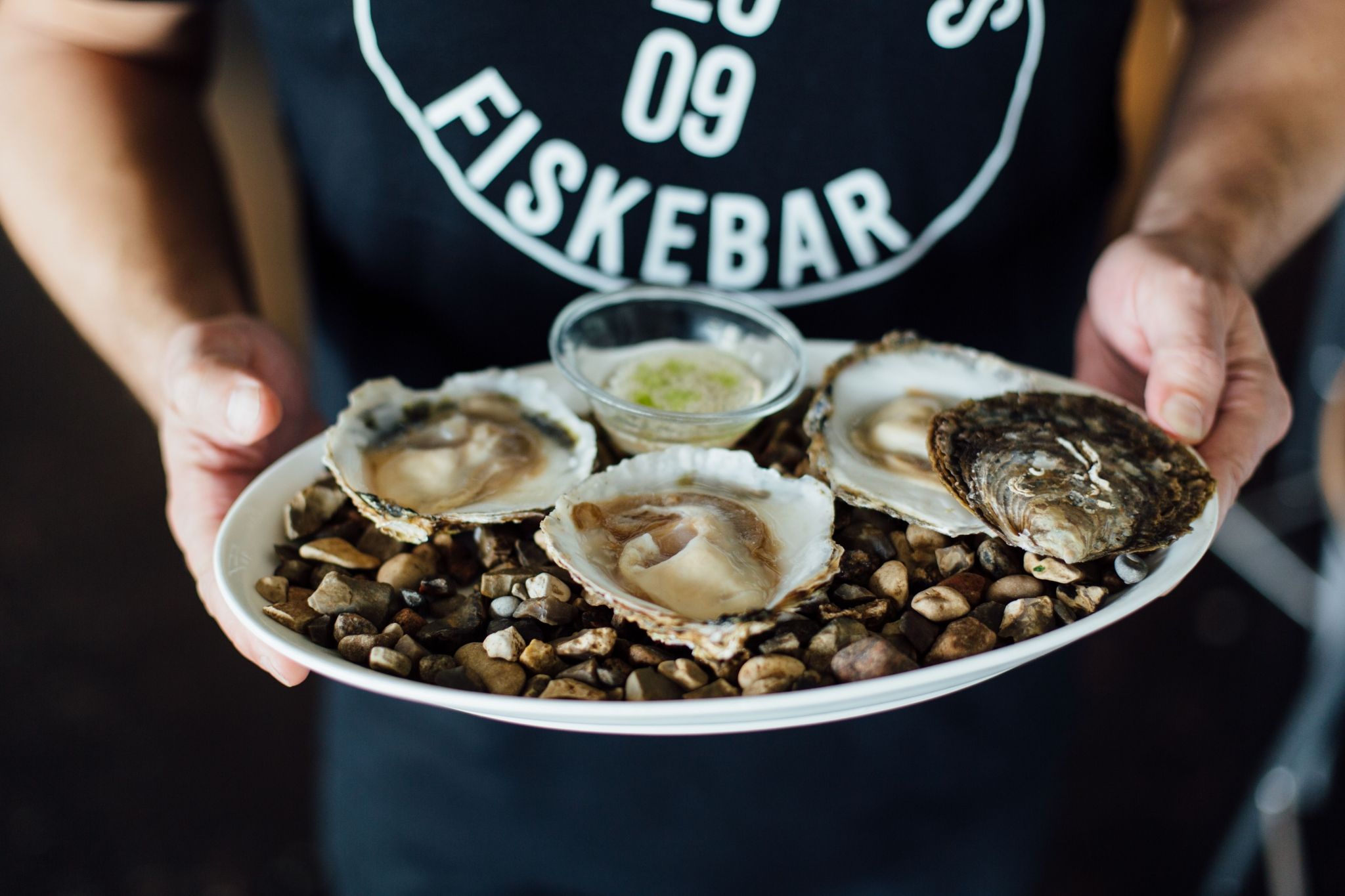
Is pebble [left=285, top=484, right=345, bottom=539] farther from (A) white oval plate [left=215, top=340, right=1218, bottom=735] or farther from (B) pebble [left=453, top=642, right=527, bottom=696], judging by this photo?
(B) pebble [left=453, top=642, right=527, bottom=696]

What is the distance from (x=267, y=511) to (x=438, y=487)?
0.14m

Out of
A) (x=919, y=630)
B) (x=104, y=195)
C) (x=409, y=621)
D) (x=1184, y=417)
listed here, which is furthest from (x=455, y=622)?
(x=104, y=195)

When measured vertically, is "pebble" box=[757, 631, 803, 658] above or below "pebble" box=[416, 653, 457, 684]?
above

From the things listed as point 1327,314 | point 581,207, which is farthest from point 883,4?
point 1327,314

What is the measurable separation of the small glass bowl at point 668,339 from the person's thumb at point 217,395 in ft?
0.83

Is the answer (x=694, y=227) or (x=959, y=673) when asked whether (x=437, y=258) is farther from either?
(x=959, y=673)

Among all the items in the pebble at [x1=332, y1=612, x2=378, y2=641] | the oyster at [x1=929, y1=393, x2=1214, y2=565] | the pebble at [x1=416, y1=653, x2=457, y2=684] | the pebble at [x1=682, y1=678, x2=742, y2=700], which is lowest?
the pebble at [x1=416, y1=653, x2=457, y2=684]

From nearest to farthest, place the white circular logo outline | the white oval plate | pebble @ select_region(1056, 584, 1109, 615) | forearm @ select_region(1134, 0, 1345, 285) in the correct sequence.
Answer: the white oval plate
pebble @ select_region(1056, 584, 1109, 615)
the white circular logo outline
forearm @ select_region(1134, 0, 1345, 285)

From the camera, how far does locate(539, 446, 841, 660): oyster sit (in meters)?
0.70

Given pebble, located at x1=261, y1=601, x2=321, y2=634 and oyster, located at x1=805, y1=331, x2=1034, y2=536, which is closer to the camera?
pebble, located at x1=261, y1=601, x2=321, y2=634

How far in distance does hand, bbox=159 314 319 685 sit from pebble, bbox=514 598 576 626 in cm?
16

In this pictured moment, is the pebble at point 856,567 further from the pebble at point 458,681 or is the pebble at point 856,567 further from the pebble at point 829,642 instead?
the pebble at point 458,681

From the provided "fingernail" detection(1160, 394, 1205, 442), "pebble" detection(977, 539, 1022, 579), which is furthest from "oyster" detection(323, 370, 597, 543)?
"fingernail" detection(1160, 394, 1205, 442)

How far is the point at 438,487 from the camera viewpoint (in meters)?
0.87
